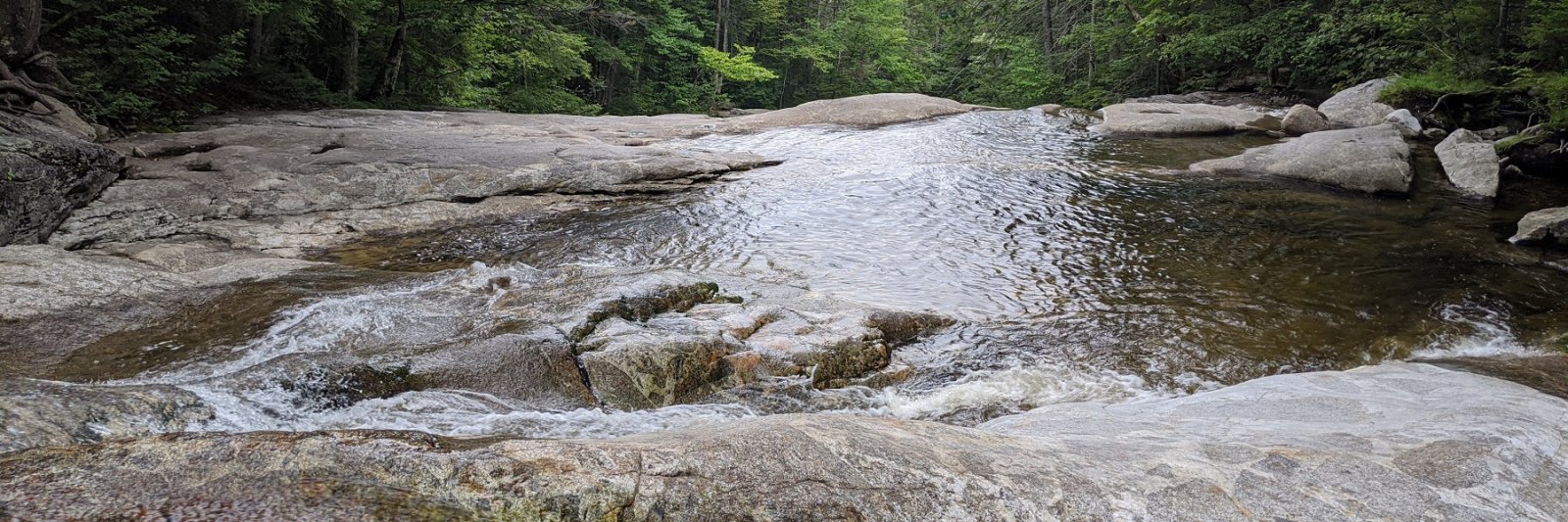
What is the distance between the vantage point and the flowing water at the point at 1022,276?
4453 millimetres

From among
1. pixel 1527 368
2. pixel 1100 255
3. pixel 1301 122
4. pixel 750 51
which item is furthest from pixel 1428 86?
pixel 750 51

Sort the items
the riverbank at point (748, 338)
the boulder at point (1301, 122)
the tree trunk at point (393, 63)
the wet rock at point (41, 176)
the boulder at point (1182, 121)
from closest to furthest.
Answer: the riverbank at point (748, 338)
the wet rock at point (41, 176)
the boulder at point (1301, 122)
the boulder at point (1182, 121)
the tree trunk at point (393, 63)

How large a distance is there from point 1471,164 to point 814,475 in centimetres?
1284

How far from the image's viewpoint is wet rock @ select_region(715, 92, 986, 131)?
17.0 m

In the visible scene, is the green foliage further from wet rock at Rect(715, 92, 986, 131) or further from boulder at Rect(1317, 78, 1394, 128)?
wet rock at Rect(715, 92, 986, 131)

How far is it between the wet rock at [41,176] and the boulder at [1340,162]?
44.7ft

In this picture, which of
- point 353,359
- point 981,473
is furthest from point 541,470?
point 353,359

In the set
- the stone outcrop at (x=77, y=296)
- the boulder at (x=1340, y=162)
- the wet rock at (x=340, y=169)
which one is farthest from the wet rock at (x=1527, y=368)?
the wet rock at (x=340, y=169)

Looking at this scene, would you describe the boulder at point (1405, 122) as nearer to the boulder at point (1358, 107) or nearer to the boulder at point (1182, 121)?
the boulder at point (1358, 107)

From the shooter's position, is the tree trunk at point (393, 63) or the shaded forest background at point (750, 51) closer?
the shaded forest background at point (750, 51)

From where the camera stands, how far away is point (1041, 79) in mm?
27594

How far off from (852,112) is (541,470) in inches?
633

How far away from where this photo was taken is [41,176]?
264 inches

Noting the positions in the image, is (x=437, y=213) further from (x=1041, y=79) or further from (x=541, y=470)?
(x=1041, y=79)
